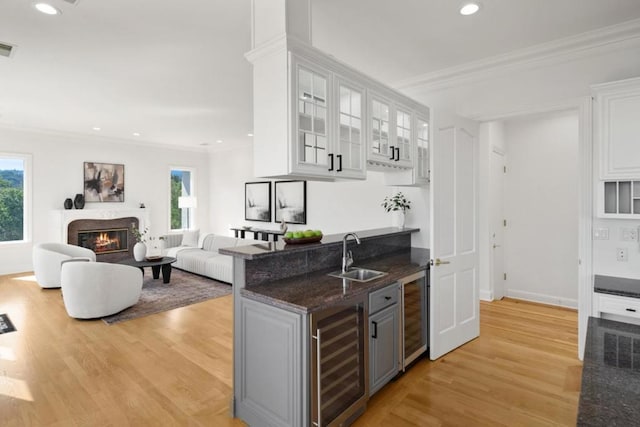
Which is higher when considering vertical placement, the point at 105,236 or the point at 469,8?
the point at 469,8

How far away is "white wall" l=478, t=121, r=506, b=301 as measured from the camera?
471cm

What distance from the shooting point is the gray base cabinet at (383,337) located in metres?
2.41

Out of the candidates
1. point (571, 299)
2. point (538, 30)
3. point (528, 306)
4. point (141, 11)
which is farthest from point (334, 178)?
point (571, 299)

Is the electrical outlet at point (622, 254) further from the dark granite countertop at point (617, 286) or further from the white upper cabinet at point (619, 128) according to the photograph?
the white upper cabinet at point (619, 128)

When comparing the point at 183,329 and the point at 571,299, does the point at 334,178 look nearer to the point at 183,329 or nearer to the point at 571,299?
the point at 183,329

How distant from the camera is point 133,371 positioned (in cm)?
296

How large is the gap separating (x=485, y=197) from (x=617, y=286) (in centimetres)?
227

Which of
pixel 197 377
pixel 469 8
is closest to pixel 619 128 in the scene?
pixel 469 8

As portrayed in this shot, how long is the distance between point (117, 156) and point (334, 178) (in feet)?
23.1

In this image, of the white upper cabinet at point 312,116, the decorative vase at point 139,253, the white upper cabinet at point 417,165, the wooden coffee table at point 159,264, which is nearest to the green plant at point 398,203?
the white upper cabinet at point 417,165

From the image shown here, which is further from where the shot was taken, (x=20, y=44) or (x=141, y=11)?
(x=20, y=44)

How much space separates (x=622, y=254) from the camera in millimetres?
2902

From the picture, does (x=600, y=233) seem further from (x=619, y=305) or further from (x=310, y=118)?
(x=310, y=118)

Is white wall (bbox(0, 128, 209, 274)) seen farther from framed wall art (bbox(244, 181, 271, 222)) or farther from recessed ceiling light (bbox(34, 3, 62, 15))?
recessed ceiling light (bbox(34, 3, 62, 15))
